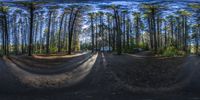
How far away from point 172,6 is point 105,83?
0.99 metres

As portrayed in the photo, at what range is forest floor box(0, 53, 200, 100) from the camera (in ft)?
11.2

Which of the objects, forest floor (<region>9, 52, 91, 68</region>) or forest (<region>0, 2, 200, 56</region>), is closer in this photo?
forest (<region>0, 2, 200, 56</region>)

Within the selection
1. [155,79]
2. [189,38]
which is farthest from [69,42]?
[189,38]

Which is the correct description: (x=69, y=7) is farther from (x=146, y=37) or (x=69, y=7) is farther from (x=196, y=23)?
(x=196, y=23)

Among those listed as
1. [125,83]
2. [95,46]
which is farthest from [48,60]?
[125,83]

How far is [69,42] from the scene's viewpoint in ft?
11.1

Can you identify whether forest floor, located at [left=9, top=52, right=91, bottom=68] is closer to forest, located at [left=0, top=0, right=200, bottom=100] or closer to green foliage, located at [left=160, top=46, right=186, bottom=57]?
forest, located at [left=0, top=0, right=200, bottom=100]

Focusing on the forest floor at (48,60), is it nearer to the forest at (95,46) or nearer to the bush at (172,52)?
the forest at (95,46)

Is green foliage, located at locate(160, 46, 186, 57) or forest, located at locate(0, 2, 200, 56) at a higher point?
forest, located at locate(0, 2, 200, 56)

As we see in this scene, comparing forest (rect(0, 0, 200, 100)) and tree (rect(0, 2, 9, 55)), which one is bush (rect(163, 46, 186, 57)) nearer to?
forest (rect(0, 0, 200, 100))

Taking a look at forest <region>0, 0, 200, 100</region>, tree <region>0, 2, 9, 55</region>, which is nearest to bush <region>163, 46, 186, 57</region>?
forest <region>0, 0, 200, 100</region>

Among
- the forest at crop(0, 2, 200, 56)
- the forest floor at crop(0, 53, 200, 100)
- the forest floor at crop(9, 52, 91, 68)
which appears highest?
the forest at crop(0, 2, 200, 56)

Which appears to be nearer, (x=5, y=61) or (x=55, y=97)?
(x=55, y=97)

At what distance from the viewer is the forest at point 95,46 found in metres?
3.42
